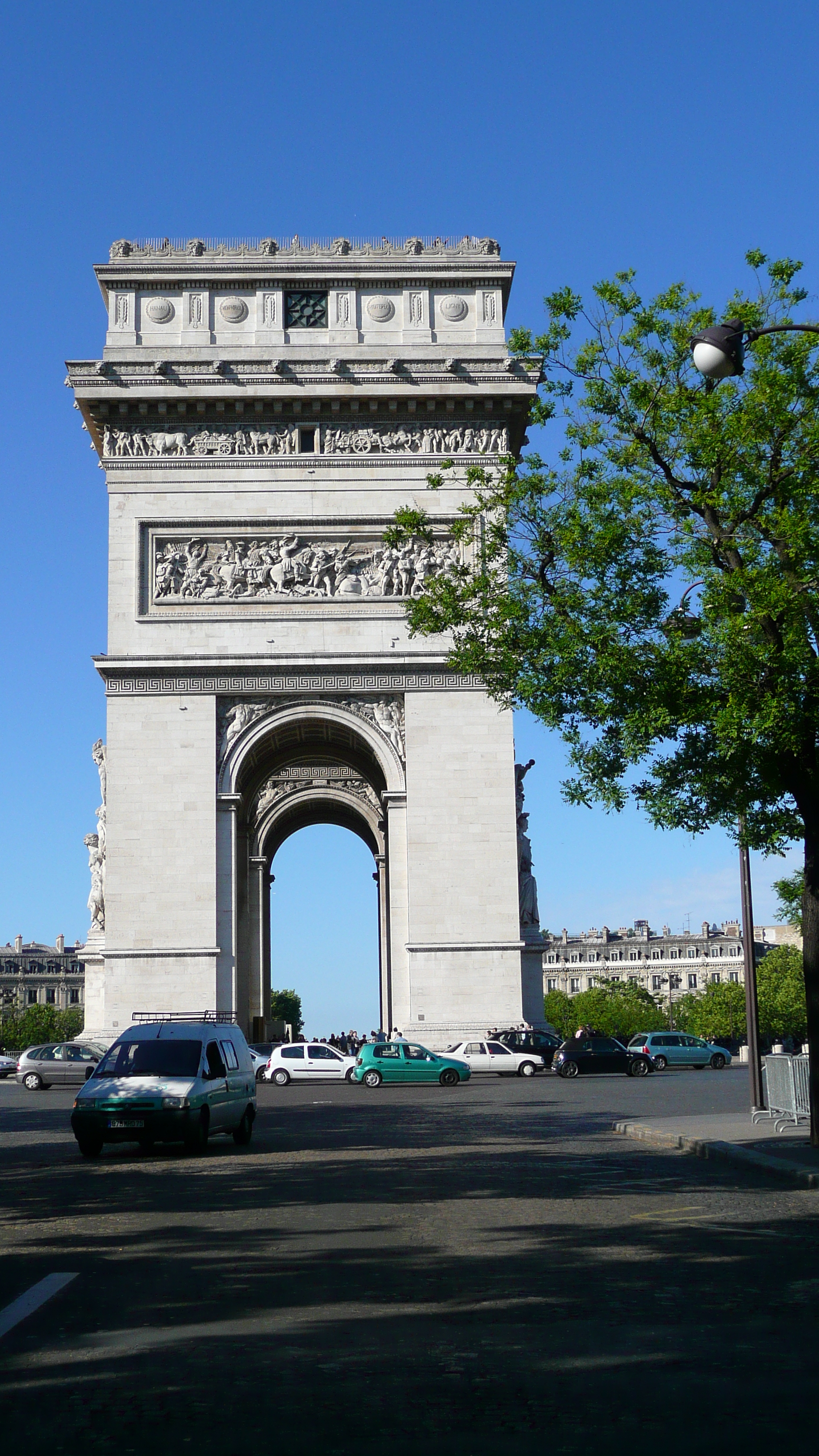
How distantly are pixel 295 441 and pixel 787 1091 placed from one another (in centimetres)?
2348

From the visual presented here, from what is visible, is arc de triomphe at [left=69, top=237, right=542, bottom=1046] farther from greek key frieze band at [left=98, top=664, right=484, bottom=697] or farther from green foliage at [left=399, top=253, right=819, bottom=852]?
green foliage at [left=399, top=253, right=819, bottom=852]

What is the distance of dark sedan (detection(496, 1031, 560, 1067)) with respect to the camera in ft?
118

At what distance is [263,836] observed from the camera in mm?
55625

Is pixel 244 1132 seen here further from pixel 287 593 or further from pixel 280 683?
pixel 287 593

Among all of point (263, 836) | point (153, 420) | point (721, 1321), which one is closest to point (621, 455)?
point (721, 1321)

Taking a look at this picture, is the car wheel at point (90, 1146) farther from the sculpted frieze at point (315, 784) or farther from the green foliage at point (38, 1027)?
the green foliage at point (38, 1027)

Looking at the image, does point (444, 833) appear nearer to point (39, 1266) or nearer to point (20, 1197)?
point (20, 1197)

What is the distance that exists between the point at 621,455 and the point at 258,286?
80.5 ft

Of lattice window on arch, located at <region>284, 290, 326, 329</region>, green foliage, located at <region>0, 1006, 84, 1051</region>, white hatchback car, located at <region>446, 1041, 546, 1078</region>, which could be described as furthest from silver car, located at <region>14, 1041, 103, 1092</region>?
green foliage, located at <region>0, 1006, 84, 1051</region>

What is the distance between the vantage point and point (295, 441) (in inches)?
1502

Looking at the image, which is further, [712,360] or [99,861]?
[99,861]

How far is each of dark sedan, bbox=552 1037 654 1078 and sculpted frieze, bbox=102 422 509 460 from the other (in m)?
15.3

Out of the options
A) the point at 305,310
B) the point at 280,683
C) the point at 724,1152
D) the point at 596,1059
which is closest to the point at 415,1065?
the point at 596,1059

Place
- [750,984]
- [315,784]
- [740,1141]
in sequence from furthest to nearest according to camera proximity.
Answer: [315,784] < [750,984] < [740,1141]
